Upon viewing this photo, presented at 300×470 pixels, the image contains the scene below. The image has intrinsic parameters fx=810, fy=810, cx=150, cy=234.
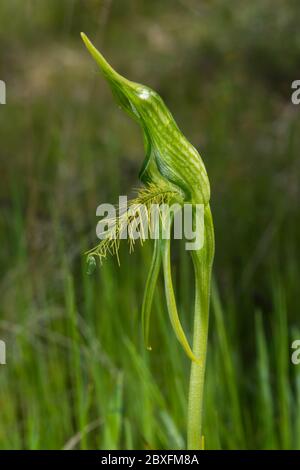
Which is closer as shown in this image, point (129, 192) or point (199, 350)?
point (199, 350)

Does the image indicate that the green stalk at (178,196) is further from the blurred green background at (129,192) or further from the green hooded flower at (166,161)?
the blurred green background at (129,192)

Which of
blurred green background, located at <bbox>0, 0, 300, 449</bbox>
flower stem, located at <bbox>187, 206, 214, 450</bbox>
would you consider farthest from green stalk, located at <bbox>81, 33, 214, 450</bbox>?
blurred green background, located at <bbox>0, 0, 300, 449</bbox>

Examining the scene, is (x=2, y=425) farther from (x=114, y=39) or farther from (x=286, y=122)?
(x=114, y=39)

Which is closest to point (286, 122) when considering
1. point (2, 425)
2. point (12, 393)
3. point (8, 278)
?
point (8, 278)

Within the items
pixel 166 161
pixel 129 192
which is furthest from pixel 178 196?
pixel 129 192

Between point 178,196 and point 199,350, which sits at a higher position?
point 178,196

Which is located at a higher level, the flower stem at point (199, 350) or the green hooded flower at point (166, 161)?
the green hooded flower at point (166, 161)

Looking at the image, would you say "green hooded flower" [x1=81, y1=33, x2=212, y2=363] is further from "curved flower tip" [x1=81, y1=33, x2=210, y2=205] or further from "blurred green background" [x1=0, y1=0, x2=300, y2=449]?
"blurred green background" [x1=0, y1=0, x2=300, y2=449]

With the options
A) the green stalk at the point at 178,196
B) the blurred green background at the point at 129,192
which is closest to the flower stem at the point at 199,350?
the green stalk at the point at 178,196

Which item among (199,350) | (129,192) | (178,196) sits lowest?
(199,350)

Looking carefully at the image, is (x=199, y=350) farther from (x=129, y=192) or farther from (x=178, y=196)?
(x=129, y=192)
